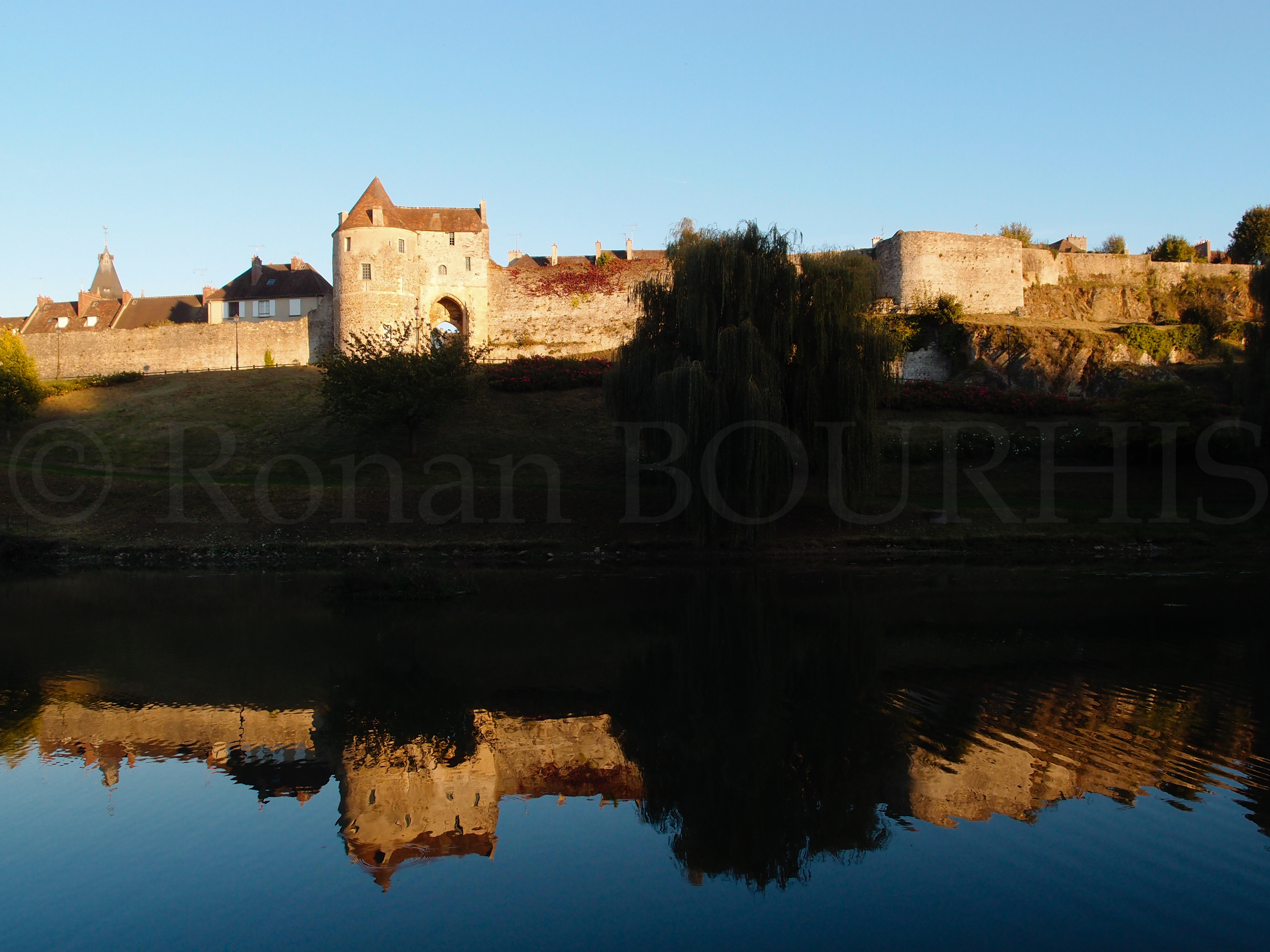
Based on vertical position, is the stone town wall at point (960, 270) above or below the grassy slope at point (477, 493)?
above

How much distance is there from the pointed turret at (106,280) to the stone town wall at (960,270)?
54.9 metres

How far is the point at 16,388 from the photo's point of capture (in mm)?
36281

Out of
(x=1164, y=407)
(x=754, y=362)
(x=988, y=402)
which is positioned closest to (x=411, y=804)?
(x=754, y=362)

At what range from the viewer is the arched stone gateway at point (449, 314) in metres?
46.6

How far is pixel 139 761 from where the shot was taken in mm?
8148

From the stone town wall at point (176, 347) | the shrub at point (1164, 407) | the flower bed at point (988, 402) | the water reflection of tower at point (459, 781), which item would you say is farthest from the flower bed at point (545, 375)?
the water reflection of tower at point (459, 781)

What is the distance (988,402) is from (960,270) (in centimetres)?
1235

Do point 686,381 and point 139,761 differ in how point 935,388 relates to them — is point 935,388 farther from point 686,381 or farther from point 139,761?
point 139,761

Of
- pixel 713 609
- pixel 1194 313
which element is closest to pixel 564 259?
pixel 1194 313
